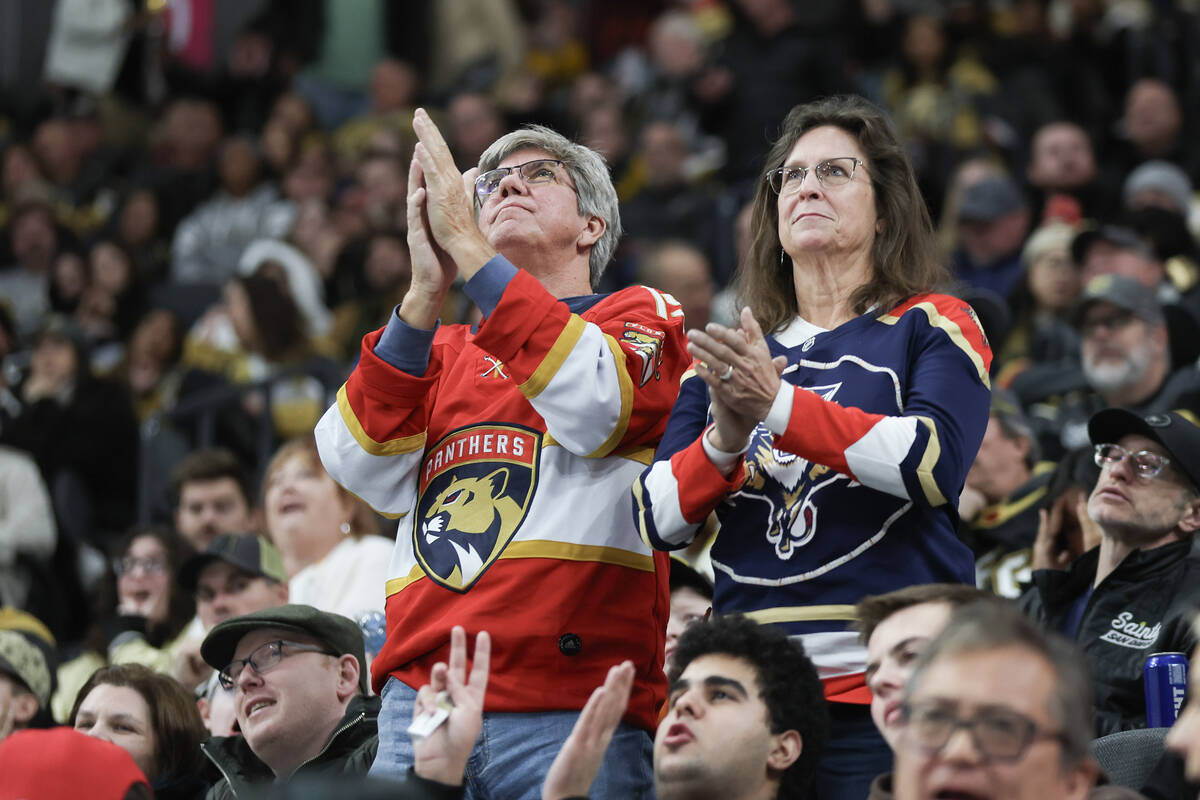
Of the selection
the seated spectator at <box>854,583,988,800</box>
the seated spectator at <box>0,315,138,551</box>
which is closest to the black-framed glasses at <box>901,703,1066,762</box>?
the seated spectator at <box>854,583,988,800</box>

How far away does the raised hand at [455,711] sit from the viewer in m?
3.16

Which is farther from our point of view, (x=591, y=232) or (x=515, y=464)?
(x=591, y=232)

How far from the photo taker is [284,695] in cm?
430

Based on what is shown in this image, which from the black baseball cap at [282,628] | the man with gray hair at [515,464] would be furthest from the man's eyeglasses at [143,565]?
the man with gray hair at [515,464]

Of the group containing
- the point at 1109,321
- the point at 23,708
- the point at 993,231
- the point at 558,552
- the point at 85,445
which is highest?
the point at 993,231

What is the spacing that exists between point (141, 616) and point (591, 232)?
3.28 m

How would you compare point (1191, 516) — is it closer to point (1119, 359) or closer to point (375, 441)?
point (1119, 359)

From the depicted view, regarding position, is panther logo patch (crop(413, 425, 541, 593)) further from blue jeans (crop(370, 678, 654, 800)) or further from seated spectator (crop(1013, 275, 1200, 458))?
seated spectator (crop(1013, 275, 1200, 458))

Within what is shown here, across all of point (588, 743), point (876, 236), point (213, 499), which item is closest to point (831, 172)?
point (876, 236)

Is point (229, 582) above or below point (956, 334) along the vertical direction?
below

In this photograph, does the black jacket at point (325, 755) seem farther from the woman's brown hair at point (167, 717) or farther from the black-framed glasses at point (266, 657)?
the woman's brown hair at point (167, 717)

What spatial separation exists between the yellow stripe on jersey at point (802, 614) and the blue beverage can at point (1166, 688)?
44.1 inches

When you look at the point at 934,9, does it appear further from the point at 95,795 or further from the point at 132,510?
the point at 95,795

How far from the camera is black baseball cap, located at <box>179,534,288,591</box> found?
5.56 metres
